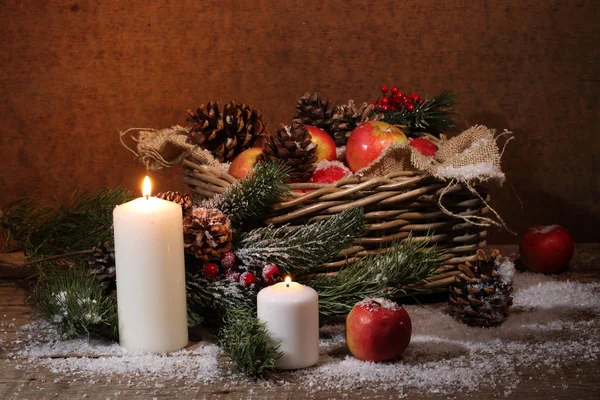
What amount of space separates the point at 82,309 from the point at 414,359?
463mm

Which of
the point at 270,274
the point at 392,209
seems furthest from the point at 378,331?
the point at 392,209

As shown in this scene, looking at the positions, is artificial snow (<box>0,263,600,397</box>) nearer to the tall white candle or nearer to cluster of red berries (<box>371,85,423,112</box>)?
the tall white candle

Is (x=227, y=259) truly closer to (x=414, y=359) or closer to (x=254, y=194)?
(x=254, y=194)

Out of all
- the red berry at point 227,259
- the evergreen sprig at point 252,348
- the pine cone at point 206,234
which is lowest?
the evergreen sprig at point 252,348

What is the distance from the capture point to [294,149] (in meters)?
1.21

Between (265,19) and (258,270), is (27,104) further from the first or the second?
(258,270)

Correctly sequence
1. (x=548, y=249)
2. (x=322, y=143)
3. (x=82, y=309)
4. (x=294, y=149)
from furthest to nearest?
(x=548, y=249) → (x=322, y=143) → (x=294, y=149) → (x=82, y=309)

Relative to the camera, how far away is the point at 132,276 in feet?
3.38

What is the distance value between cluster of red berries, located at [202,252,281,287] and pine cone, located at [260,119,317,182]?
0.18 meters

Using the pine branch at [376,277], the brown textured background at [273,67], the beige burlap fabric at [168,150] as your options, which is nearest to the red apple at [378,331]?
the pine branch at [376,277]

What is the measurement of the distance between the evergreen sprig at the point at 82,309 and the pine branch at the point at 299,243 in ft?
0.67

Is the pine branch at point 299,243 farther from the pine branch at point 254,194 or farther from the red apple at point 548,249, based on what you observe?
the red apple at point 548,249

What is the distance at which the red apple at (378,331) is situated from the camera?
3.26 ft

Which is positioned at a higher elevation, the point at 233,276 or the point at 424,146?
the point at 424,146
